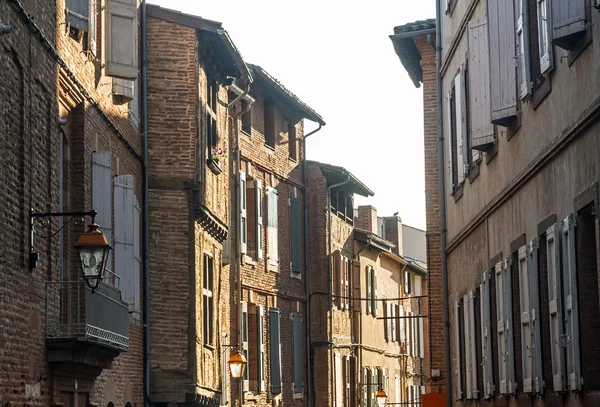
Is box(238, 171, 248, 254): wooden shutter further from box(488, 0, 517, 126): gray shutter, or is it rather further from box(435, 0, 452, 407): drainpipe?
box(488, 0, 517, 126): gray shutter

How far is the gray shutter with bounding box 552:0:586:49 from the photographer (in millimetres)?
11812

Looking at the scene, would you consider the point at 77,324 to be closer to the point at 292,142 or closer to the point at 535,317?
the point at 535,317

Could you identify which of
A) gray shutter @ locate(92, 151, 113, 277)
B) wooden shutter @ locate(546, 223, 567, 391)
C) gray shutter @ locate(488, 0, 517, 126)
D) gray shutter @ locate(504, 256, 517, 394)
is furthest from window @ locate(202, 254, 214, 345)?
wooden shutter @ locate(546, 223, 567, 391)

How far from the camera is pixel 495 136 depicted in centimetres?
1792

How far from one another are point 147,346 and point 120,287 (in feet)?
11.0

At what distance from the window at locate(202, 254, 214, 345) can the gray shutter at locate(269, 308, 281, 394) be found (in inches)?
298

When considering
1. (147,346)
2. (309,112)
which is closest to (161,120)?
(147,346)

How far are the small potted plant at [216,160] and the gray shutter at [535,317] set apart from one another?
1182 cm

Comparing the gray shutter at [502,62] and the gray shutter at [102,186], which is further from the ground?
the gray shutter at [502,62]

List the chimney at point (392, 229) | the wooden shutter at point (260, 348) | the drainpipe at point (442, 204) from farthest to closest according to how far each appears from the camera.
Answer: the chimney at point (392, 229), the wooden shutter at point (260, 348), the drainpipe at point (442, 204)

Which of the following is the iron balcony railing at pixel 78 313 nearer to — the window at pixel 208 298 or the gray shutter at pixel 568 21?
the gray shutter at pixel 568 21

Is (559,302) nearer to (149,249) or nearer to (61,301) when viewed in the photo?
(61,301)

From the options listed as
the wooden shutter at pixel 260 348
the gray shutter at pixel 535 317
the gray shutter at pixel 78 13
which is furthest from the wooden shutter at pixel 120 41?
the wooden shutter at pixel 260 348

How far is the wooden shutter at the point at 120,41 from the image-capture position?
60.3 ft
